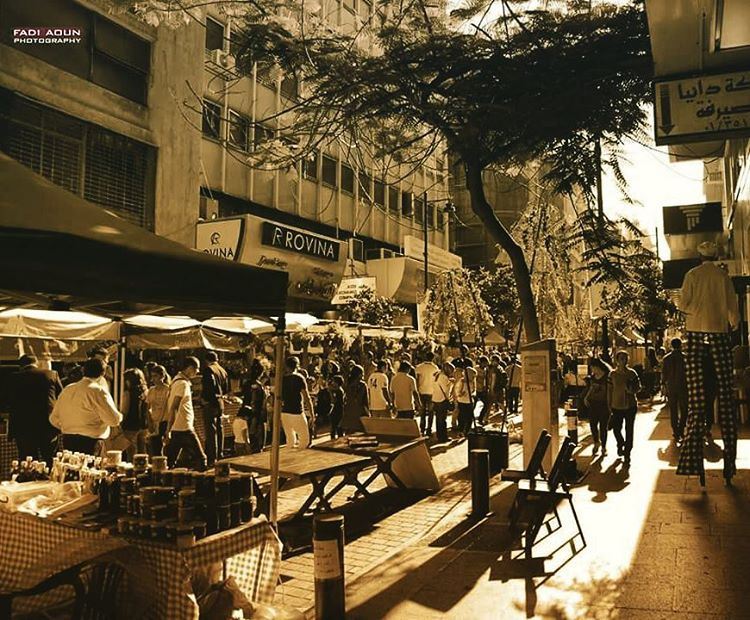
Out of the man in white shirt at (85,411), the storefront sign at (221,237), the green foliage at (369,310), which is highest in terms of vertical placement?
the storefront sign at (221,237)

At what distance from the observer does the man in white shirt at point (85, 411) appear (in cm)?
829

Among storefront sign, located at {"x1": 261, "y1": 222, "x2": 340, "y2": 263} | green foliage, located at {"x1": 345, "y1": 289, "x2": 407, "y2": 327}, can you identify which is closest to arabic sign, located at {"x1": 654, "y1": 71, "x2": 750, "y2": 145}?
storefront sign, located at {"x1": 261, "y1": 222, "x2": 340, "y2": 263}

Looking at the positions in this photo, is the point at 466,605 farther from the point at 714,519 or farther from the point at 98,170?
the point at 98,170

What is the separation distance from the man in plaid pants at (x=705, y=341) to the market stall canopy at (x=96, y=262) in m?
5.17

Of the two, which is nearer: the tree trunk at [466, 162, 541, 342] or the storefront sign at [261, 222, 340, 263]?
the tree trunk at [466, 162, 541, 342]

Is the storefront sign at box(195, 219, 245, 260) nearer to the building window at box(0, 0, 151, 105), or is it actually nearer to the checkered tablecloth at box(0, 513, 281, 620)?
the building window at box(0, 0, 151, 105)

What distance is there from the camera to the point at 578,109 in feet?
22.9

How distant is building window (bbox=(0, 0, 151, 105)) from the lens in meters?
15.4

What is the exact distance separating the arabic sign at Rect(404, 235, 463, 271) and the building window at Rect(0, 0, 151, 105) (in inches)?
611

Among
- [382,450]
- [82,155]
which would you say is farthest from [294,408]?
[82,155]

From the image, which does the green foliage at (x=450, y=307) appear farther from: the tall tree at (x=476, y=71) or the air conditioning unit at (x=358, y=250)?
the tall tree at (x=476, y=71)

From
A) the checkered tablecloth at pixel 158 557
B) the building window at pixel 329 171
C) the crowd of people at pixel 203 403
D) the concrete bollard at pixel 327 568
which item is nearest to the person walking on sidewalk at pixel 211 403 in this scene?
the crowd of people at pixel 203 403

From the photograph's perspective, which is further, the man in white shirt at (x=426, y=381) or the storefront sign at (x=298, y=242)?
the storefront sign at (x=298, y=242)

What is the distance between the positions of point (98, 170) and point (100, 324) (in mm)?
8836
